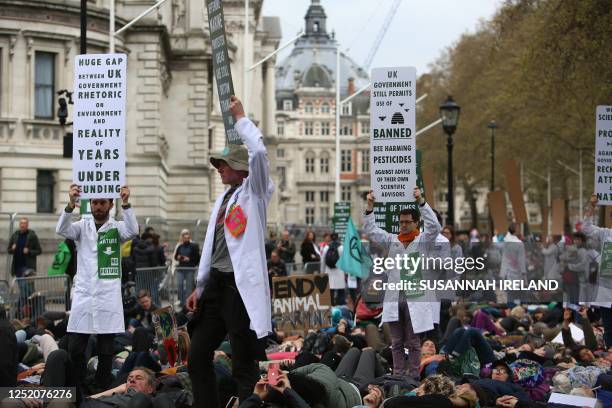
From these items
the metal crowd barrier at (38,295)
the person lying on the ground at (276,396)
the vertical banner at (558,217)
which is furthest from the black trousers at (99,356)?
the vertical banner at (558,217)

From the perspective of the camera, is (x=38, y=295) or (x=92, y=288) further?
(x=38, y=295)

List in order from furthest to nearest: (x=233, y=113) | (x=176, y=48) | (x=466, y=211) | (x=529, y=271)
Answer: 1. (x=466, y=211)
2. (x=176, y=48)
3. (x=529, y=271)
4. (x=233, y=113)

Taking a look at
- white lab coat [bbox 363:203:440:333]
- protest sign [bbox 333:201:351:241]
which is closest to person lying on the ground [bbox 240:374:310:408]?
white lab coat [bbox 363:203:440:333]

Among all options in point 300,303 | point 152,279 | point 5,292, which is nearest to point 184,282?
point 152,279

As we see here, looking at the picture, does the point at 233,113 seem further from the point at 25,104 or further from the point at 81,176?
the point at 25,104

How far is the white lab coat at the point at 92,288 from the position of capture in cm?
1238

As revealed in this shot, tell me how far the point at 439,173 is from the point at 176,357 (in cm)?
6790

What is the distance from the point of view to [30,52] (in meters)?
40.3

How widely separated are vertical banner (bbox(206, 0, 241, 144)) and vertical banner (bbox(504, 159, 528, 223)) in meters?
17.0

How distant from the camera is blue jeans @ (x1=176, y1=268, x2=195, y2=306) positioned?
26000 millimetres

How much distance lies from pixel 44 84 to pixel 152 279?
1784 centimetres

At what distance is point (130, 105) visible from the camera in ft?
151

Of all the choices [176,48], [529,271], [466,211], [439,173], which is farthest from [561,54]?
[466,211]

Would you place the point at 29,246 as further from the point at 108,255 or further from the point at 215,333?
the point at 215,333
